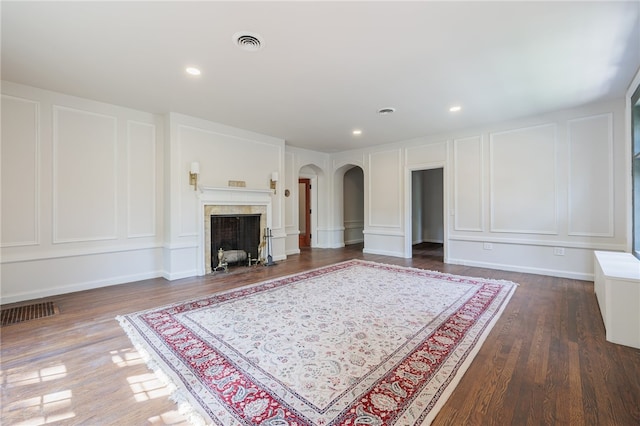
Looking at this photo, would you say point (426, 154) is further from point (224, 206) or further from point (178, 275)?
point (178, 275)

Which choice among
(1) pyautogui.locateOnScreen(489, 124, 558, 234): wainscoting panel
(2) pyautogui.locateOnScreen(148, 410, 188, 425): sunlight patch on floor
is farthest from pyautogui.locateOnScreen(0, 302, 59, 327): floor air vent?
(1) pyautogui.locateOnScreen(489, 124, 558, 234): wainscoting panel

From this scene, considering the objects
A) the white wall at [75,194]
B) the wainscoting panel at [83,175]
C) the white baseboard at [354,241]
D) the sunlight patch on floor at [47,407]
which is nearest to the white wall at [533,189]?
the white baseboard at [354,241]

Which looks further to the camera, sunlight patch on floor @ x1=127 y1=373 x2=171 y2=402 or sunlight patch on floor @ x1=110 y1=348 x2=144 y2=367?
sunlight patch on floor @ x1=110 y1=348 x2=144 y2=367

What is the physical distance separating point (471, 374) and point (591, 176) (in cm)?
422

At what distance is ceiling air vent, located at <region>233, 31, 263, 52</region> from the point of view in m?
2.47

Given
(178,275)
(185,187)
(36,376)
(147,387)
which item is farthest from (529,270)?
(36,376)

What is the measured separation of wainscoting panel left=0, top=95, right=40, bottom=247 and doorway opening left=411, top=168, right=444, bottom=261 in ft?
26.9

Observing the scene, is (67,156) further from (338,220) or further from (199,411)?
(338,220)

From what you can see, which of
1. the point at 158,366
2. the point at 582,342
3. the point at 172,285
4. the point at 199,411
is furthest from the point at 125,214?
the point at 582,342

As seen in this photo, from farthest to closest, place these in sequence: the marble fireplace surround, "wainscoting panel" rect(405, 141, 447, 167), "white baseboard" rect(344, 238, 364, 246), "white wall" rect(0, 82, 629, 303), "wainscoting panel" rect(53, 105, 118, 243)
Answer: "white baseboard" rect(344, 238, 364, 246), "wainscoting panel" rect(405, 141, 447, 167), the marble fireplace surround, "wainscoting panel" rect(53, 105, 118, 243), "white wall" rect(0, 82, 629, 303)

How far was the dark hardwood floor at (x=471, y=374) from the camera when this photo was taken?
154 cm

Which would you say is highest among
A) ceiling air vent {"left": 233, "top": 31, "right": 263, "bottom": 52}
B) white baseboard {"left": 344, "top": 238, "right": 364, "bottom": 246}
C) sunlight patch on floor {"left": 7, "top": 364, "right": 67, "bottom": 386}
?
ceiling air vent {"left": 233, "top": 31, "right": 263, "bottom": 52}

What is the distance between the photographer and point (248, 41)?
255 cm

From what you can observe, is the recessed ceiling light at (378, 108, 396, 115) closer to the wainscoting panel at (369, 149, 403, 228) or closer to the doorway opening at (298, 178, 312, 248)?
the wainscoting panel at (369, 149, 403, 228)
